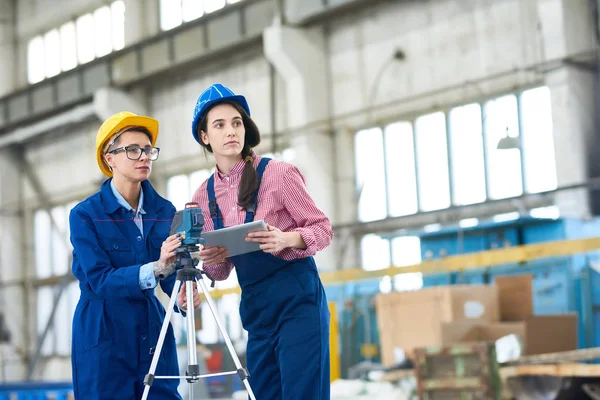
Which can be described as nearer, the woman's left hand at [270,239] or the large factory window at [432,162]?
the woman's left hand at [270,239]

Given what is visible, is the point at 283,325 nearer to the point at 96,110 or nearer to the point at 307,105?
the point at 307,105

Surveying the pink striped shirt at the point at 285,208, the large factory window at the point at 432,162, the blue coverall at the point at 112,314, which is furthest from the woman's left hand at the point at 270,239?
the large factory window at the point at 432,162

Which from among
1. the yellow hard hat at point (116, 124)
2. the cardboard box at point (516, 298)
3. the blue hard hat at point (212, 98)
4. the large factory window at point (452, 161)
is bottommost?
the cardboard box at point (516, 298)

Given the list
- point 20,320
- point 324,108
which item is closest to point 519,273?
point 324,108

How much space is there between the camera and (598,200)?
14.9 m

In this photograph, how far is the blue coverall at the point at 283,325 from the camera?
3.62 metres

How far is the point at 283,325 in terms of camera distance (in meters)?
3.65

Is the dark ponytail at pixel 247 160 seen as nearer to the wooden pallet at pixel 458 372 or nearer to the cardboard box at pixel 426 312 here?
the wooden pallet at pixel 458 372

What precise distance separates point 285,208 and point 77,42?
22952 mm

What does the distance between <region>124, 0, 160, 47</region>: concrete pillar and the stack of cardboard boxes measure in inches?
524

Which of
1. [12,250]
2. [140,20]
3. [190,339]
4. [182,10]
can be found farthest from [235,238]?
[12,250]

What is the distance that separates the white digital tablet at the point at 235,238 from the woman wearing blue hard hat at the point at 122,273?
0.16 meters

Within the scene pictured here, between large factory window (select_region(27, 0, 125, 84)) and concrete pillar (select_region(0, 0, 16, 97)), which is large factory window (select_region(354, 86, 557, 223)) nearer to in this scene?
large factory window (select_region(27, 0, 125, 84))

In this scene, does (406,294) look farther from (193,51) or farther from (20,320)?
(20,320)
